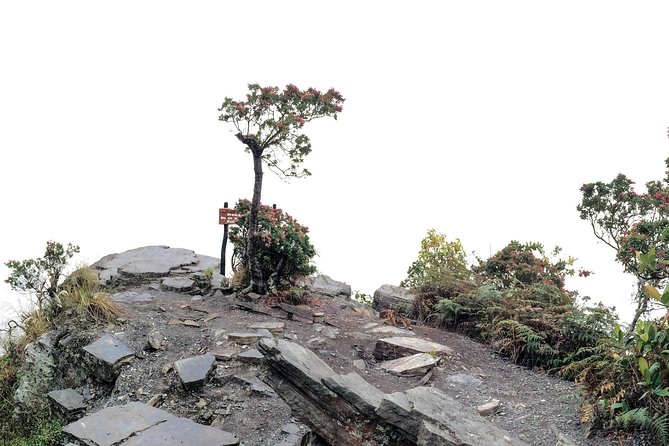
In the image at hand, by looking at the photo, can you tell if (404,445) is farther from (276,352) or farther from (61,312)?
(61,312)

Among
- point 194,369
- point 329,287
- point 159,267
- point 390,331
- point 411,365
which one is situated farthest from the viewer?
point 329,287

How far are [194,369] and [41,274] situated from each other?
4698 millimetres

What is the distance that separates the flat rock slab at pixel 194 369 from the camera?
739 cm

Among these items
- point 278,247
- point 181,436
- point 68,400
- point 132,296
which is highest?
point 278,247

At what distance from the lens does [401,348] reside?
29.5 feet

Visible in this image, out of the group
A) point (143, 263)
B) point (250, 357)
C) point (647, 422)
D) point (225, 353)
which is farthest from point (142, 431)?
point (143, 263)

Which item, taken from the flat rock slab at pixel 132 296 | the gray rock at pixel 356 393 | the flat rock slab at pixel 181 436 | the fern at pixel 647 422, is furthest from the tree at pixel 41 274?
the fern at pixel 647 422

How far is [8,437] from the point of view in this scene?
→ 8703 millimetres

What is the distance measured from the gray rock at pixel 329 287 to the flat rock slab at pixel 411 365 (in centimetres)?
550

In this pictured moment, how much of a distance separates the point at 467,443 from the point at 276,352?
2.19m

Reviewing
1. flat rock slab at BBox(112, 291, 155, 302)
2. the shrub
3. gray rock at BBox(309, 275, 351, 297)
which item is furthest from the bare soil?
gray rock at BBox(309, 275, 351, 297)

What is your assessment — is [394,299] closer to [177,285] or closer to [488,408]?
[177,285]

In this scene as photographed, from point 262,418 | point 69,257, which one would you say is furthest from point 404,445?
point 69,257

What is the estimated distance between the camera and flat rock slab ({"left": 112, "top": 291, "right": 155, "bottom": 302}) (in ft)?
35.9
